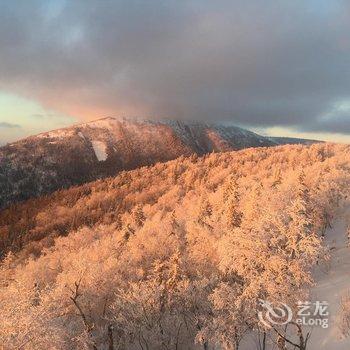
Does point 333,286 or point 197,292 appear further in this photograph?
point 333,286

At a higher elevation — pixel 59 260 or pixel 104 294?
pixel 104 294

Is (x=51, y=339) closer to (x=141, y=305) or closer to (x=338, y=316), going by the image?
(x=141, y=305)

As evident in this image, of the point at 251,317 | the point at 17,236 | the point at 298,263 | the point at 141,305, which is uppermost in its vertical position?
the point at 298,263

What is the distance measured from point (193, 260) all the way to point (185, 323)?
14302mm

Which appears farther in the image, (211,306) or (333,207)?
(333,207)

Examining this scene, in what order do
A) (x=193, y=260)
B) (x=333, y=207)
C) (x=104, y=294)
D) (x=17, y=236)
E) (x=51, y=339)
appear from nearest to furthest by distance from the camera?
(x=51, y=339)
(x=104, y=294)
(x=193, y=260)
(x=333, y=207)
(x=17, y=236)

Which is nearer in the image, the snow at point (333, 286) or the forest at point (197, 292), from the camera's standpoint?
the forest at point (197, 292)

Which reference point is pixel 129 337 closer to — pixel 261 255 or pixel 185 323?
pixel 185 323

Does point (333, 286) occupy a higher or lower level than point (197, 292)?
higher

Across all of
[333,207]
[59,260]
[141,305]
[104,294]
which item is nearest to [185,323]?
[141,305]

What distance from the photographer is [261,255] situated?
41188mm

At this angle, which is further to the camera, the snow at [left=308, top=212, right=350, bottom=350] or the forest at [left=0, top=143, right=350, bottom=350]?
the snow at [left=308, top=212, right=350, bottom=350]

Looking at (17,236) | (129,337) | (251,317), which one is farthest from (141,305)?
(17,236)

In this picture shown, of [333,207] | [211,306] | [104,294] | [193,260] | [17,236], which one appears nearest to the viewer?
[211,306]
